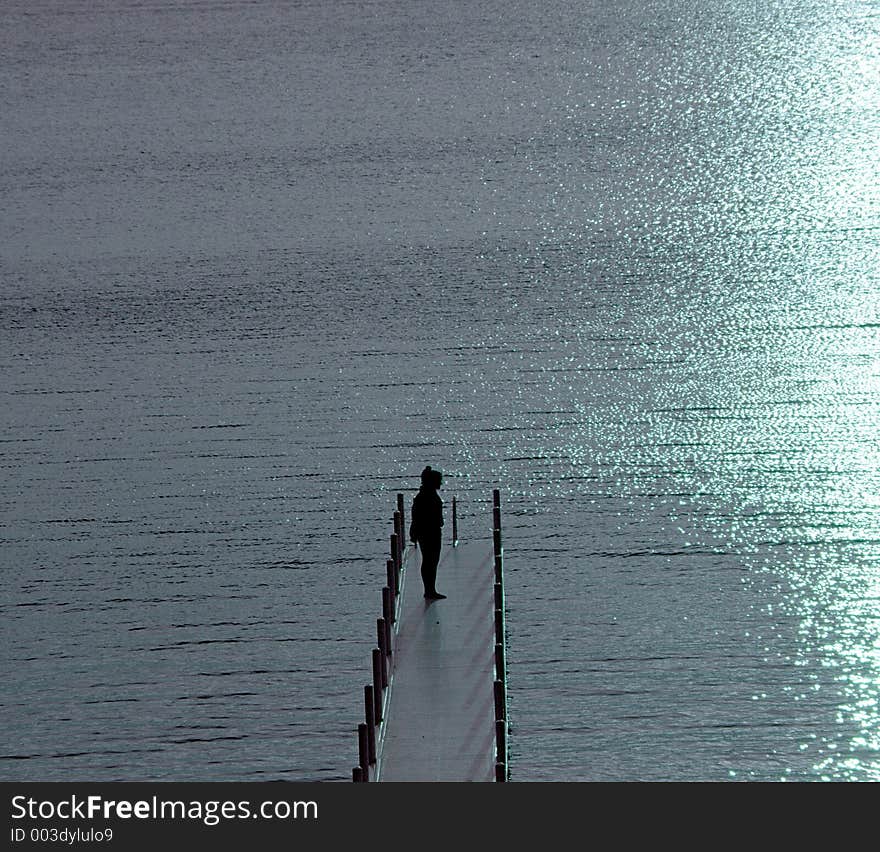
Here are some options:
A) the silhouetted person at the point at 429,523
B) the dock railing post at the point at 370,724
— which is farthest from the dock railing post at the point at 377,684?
the silhouetted person at the point at 429,523

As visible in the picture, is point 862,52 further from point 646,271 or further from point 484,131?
point 646,271

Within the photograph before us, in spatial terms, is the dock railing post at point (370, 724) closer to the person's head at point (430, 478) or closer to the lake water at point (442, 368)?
the lake water at point (442, 368)

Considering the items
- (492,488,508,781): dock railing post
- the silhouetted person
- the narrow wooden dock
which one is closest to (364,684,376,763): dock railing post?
the narrow wooden dock

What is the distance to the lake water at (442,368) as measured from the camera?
1456cm

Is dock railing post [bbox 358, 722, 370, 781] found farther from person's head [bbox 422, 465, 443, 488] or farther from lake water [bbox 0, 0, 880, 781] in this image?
person's head [bbox 422, 465, 443, 488]

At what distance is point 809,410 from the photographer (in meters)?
21.2

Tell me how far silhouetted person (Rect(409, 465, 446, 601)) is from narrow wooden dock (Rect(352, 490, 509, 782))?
1.04 feet

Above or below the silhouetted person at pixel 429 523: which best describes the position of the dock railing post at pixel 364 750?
below

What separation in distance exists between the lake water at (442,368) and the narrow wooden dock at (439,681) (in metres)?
1.08

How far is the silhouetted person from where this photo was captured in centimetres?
1370

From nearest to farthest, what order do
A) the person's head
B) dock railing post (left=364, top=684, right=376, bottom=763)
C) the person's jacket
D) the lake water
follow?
1. dock railing post (left=364, top=684, right=376, bottom=763)
2. the person's jacket
3. the person's head
4. the lake water

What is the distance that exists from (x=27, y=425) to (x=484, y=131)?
15.3 m

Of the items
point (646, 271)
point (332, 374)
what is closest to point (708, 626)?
point (332, 374)

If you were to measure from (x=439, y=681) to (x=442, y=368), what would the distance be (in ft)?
37.0
